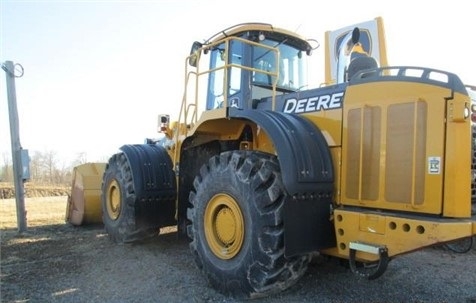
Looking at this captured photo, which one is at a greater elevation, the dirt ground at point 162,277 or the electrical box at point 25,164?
the electrical box at point 25,164

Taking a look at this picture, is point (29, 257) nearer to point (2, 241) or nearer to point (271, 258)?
point (2, 241)

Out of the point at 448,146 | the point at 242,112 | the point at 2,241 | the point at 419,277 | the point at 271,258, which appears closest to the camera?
the point at 448,146

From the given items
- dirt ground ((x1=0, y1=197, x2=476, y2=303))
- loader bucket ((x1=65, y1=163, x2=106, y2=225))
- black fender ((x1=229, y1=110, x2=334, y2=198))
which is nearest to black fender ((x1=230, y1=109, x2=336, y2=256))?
black fender ((x1=229, y1=110, x2=334, y2=198))

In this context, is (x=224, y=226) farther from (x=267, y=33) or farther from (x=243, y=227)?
(x=267, y=33)

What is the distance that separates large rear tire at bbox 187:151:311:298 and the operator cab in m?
1.28

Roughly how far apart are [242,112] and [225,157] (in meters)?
0.53

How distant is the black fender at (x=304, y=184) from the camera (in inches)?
149

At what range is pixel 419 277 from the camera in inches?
203

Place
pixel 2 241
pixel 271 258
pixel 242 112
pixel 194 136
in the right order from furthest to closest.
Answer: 1. pixel 2 241
2. pixel 194 136
3. pixel 242 112
4. pixel 271 258

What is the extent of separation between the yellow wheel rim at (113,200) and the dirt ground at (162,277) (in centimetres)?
48

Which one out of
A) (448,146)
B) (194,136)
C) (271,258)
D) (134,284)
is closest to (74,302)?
(134,284)

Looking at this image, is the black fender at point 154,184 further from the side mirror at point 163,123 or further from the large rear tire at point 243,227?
the large rear tire at point 243,227

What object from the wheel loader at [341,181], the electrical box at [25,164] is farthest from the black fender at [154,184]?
the electrical box at [25,164]

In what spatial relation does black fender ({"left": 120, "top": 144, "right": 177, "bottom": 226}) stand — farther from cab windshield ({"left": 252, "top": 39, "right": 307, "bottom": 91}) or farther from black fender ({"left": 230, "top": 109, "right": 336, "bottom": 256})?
black fender ({"left": 230, "top": 109, "right": 336, "bottom": 256})
